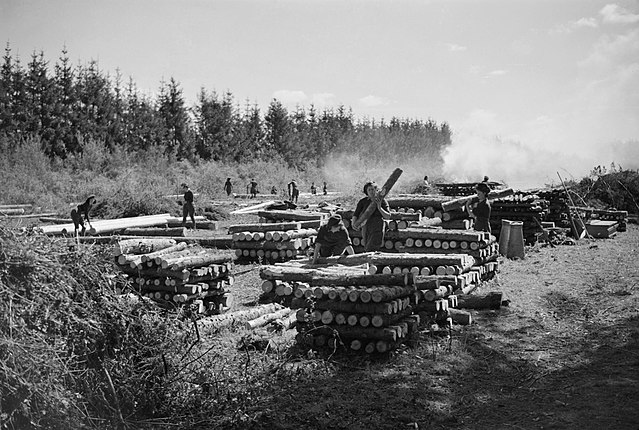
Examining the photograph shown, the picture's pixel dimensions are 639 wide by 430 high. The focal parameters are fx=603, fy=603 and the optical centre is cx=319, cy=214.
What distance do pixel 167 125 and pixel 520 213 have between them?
41.7 metres

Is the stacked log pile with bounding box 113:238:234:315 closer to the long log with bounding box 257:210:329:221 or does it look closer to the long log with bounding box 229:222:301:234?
the long log with bounding box 229:222:301:234

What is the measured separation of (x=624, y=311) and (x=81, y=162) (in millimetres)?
36496

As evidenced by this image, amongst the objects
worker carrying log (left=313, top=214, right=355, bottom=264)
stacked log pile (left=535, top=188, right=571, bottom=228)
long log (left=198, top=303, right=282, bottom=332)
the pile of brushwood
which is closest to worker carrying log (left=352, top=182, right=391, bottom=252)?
worker carrying log (left=313, top=214, right=355, bottom=264)

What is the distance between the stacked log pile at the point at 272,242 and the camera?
50.6ft

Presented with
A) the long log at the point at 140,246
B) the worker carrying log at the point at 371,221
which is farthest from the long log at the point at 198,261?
the worker carrying log at the point at 371,221

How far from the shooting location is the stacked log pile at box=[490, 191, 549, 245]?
61.2 feet

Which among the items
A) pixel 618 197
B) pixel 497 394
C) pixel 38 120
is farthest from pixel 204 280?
pixel 38 120

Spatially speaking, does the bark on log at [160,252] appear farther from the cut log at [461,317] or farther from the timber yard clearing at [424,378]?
the cut log at [461,317]

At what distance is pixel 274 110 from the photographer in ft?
212

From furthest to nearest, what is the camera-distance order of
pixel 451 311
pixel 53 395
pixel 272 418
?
pixel 451 311 < pixel 272 418 < pixel 53 395

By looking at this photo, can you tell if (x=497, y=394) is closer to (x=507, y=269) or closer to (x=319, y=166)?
(x=507, y=269)

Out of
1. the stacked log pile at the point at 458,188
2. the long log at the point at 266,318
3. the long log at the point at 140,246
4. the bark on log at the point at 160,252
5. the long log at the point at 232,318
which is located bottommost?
the long log at the point at 266,318

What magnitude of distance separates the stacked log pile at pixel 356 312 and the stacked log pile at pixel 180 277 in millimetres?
2181

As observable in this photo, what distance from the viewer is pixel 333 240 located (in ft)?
35.7
